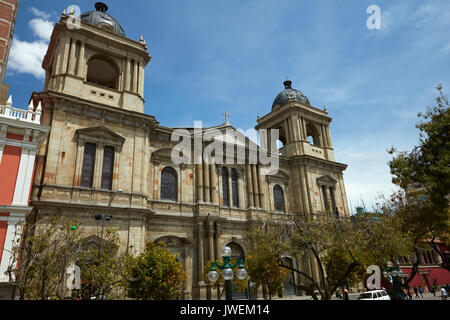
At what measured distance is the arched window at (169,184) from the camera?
2420 cm

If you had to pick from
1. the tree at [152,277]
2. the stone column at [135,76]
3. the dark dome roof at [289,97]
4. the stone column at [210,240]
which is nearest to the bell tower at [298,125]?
the dark dome roof at [289,97]

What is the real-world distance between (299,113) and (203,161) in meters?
14.8

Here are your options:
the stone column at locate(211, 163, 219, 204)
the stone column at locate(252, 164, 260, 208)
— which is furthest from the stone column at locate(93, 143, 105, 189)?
the stone column at locate(252, 164, 260, 208)

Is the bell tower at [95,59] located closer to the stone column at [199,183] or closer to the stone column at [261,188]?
the stone column at [199,183]

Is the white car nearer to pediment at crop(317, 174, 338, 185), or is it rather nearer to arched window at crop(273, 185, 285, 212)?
arched window at crop(273, 185, 285, 212)

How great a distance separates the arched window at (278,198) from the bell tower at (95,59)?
51.6 feet

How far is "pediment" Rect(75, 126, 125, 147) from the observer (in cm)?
2056

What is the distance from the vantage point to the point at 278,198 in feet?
104

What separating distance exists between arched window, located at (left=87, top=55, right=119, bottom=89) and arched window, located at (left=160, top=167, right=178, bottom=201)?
27.3 ft

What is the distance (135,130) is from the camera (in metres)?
22.7

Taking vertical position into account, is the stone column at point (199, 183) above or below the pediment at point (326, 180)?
below

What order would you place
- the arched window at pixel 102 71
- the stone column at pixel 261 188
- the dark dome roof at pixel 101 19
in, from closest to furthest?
the arched window at pixel 102 71, the dark dome roof at pixel 101 19, the stone column at pixel 261 188
